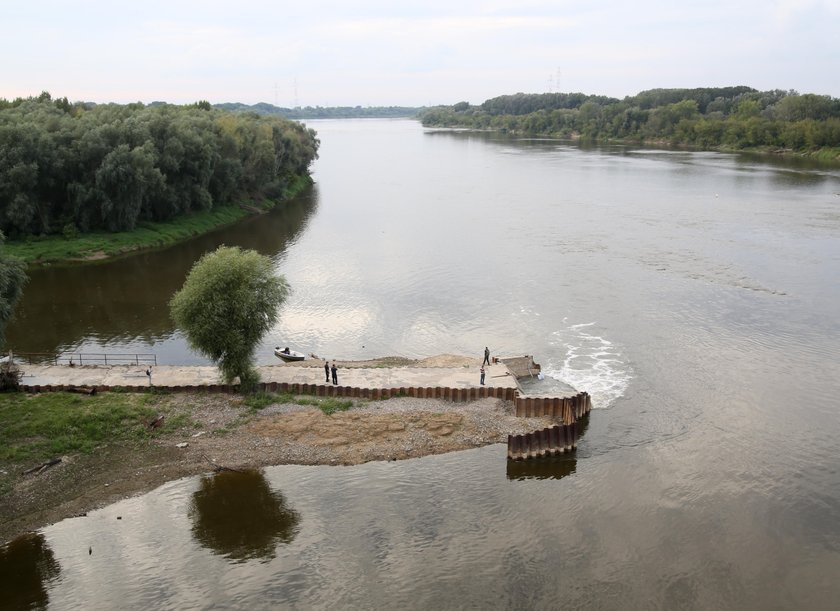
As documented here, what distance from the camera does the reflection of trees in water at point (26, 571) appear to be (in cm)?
2689

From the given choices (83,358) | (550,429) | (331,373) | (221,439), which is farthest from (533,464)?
(83,358)

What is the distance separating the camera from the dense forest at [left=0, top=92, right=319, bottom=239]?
7362cm

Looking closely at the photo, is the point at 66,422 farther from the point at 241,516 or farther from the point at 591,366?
the point at 591,366

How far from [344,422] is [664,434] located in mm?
17635

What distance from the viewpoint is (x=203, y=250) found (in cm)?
8219

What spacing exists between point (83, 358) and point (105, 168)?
34.8 m

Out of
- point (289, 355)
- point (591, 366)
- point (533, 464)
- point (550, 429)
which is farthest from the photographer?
point (289, 355)

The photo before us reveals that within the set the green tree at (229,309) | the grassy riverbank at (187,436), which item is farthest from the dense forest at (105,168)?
the green tree at (229,309)

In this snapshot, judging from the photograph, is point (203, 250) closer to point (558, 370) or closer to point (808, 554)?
point (558, 370)

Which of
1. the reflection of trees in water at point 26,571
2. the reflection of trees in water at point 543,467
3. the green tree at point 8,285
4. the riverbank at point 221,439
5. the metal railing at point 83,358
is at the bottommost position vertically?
the reflection of trees in water at point 26,571

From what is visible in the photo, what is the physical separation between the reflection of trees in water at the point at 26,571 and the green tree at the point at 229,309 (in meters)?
12.9

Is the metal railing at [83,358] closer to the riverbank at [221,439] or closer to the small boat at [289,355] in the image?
the riverbank at [221,439]

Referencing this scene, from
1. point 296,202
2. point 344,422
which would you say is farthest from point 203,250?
point 344,422

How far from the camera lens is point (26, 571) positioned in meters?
28.2
